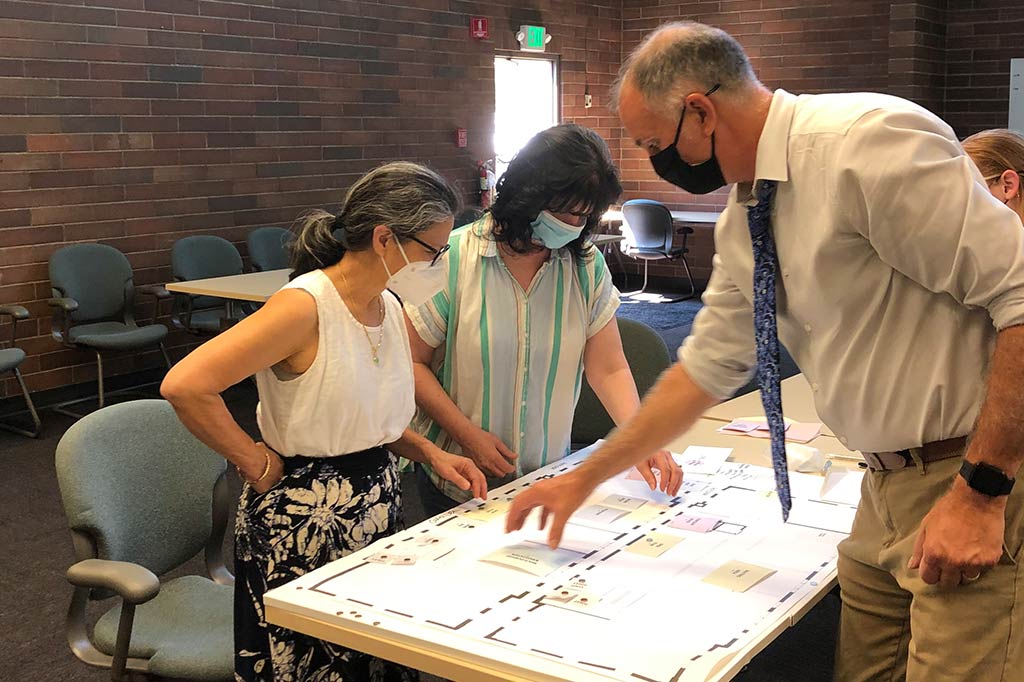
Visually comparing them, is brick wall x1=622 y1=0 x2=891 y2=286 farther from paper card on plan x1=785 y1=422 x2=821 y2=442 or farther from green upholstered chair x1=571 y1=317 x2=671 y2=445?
paper card on plan x1=785 y1=422 x2=821 y2=442

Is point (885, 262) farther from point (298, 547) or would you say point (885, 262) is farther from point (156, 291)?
point (156, 291)

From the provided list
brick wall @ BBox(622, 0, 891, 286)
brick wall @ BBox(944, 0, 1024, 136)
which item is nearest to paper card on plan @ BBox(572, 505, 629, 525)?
brick wall @ BBox(622, 0, 891, 286)

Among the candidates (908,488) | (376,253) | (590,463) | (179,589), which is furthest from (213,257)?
(908,488)

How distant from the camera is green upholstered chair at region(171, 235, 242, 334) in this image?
18.2 feet

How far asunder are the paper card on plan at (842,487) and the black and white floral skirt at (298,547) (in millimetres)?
927

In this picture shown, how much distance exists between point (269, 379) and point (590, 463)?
0.62 meters

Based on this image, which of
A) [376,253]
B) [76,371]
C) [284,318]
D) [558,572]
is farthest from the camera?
[76,371]

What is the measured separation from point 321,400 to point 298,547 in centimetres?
27

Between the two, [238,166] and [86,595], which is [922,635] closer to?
[86,595]

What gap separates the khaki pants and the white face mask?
931 millimetres

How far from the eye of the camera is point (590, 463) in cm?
171

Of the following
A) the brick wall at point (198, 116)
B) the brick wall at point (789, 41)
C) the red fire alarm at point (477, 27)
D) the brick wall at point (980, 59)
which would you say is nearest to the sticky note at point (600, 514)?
the brick wall at point (198, 116)

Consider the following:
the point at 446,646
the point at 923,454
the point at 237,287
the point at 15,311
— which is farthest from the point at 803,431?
the point at 15,311

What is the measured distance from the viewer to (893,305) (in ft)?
4.40
